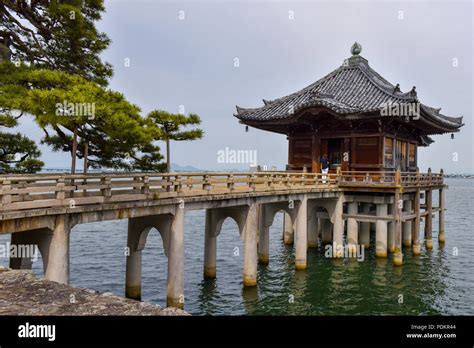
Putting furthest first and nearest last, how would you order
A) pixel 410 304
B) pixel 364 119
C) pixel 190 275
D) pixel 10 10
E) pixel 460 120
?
pixel 460 120 < pixel 364 119 < pixel 190 275 < pixel 410 304 < pixel 10 10

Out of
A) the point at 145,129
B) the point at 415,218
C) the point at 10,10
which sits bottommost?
the point at 415,218

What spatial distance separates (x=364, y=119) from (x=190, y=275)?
13035 mm

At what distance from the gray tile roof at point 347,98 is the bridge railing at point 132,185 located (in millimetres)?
4102

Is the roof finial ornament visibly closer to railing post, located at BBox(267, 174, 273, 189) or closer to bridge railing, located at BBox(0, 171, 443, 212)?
bridge railing, located at BBox(0, 171, 443, 212)

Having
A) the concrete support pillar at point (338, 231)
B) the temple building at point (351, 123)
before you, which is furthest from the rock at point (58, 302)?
the concrete support pillar at point (338, 231)

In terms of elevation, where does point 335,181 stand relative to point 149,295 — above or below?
above

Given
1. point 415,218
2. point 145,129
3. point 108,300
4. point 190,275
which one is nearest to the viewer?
point 108,300

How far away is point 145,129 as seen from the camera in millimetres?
13250

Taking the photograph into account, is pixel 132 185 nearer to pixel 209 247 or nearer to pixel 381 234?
pixel 209 247

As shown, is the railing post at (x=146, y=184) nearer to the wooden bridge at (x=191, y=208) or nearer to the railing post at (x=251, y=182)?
the wooden bridge at (x=191, y=208)

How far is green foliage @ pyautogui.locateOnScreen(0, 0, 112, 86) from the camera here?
50.5 ft

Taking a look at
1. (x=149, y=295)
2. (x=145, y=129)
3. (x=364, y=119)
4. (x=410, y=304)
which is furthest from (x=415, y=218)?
(x=145, y=129)

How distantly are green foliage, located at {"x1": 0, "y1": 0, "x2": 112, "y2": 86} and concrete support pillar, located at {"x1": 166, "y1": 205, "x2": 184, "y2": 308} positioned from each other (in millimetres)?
6797

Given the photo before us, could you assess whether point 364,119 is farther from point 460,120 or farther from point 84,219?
point 84,219
